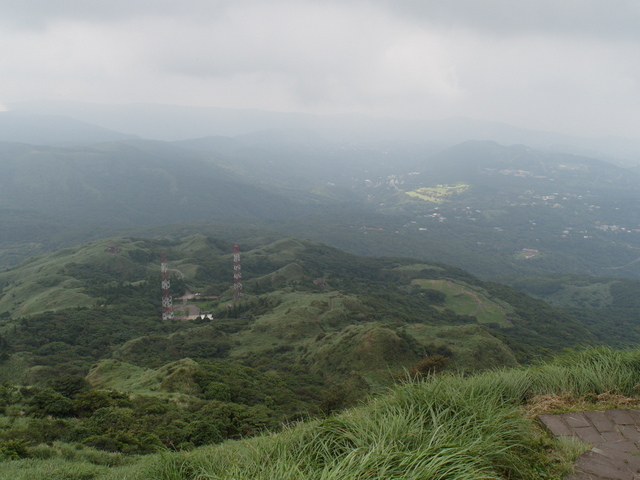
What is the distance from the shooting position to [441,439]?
3.69m

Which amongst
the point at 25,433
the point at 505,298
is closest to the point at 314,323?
the point at 25,433

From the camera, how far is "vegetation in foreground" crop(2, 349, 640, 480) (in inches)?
132

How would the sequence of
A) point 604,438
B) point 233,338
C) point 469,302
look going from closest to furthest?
1. point 604,438
2. point 233,338
3. point 469,302

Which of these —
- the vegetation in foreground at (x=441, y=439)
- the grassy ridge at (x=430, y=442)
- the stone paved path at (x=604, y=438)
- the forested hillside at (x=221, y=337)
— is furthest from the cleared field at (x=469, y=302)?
the stone paved path at (x=604, y=438)

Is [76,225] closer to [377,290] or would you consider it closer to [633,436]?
[377,290]

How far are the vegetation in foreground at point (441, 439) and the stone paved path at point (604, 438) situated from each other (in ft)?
0.55

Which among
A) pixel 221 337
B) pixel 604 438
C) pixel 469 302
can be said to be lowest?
pixel 469 302

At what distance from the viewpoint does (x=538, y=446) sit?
4.22m

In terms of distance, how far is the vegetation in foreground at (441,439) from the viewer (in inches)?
132

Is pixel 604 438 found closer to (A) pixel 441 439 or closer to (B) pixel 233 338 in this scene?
(A) pixel 441 439

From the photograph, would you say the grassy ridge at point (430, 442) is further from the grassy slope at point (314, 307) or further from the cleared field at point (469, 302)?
the cleared field at point (469, 302)

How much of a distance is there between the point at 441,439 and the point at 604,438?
2.45 metres

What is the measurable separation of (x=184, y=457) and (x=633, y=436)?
589 cm

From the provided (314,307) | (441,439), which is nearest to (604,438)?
(441,439)
